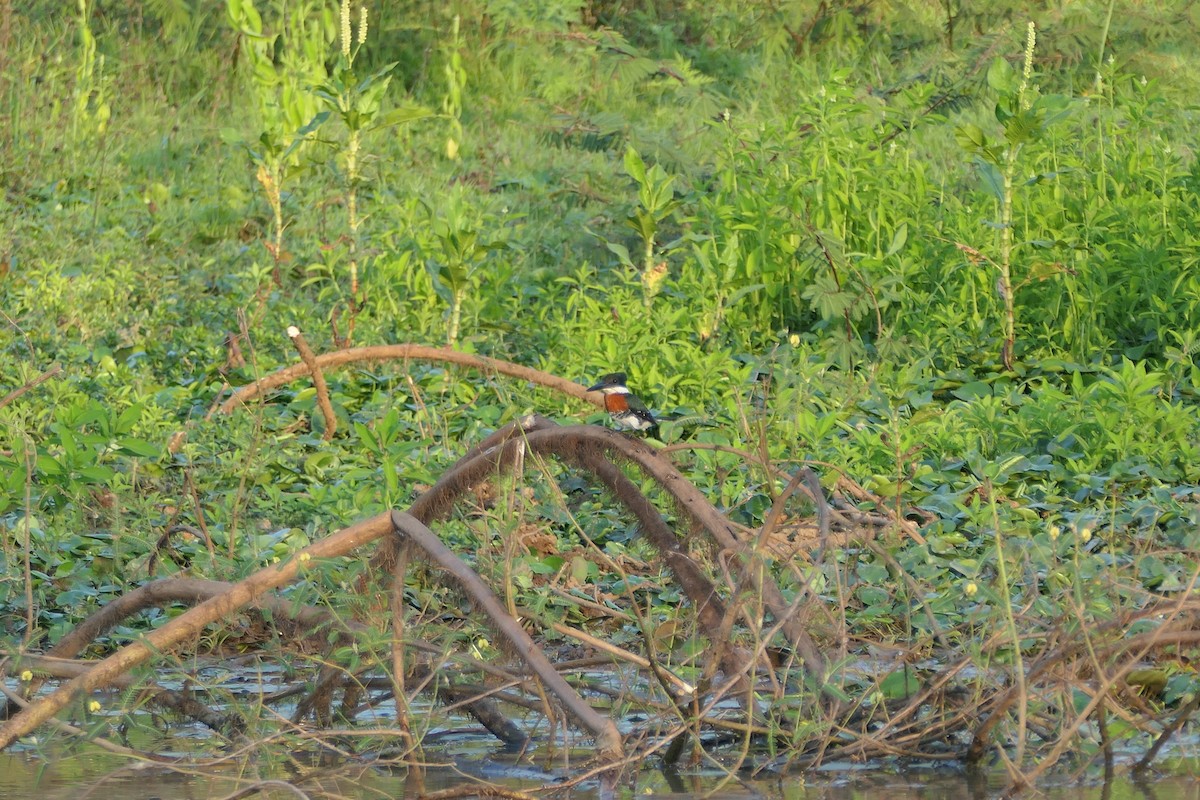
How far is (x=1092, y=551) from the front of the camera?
14.4ft

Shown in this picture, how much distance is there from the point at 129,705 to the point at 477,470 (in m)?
0.92

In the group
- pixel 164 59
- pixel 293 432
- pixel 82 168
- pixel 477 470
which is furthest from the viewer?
pixel 164 59

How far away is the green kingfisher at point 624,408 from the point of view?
4.48m

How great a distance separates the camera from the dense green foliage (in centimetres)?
448

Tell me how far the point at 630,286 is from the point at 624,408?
88.4 inches

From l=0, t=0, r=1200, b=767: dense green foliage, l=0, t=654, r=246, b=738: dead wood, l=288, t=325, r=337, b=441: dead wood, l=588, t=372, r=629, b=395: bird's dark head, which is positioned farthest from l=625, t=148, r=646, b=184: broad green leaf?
l=0, t=654, r=246, b=738: dead wood

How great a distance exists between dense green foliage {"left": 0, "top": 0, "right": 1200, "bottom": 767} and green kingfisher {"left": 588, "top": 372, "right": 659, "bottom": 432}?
1.04ft

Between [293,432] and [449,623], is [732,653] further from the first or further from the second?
[293,432]

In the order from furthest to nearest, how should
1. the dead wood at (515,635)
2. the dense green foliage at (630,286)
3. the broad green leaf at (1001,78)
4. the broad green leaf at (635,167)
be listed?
1. the broad green leaf at (635,167)
2. the broad green leaf at (1001,78)
3. the dense green foliage at (630,286)
4. the dead wood at (515,635)

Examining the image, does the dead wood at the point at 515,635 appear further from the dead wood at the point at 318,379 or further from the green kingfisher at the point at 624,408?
the dead wood at the point at 318,379

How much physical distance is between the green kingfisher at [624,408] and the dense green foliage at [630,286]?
32 cm

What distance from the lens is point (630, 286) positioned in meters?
6.74

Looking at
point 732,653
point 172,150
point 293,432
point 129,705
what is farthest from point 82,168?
point 732,653

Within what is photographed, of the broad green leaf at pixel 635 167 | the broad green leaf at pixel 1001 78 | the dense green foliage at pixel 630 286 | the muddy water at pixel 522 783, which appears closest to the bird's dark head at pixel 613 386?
the dense green foliage at pixel 630 286
